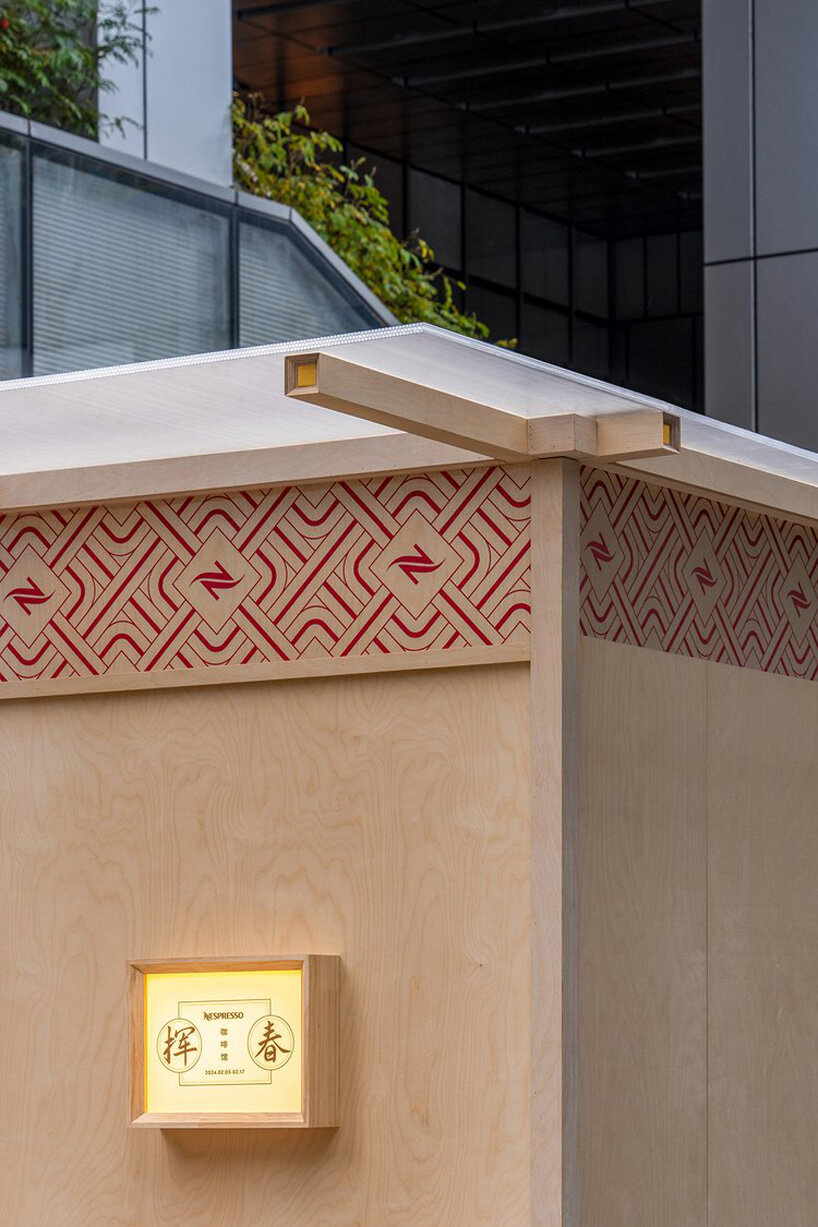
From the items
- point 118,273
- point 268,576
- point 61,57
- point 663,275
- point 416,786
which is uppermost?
point 663,275

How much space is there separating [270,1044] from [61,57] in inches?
302

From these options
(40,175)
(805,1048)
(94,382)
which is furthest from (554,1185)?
(40,175)

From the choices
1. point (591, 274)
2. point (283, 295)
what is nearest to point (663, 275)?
point (591, 274)

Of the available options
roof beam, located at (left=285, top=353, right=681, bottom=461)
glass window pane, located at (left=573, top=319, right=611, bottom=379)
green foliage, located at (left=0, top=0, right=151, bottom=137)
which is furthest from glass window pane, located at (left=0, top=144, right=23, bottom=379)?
glass window pane, located at (left=573, top=319, right=611, bottom=379)

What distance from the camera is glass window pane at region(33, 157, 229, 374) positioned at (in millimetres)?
10219

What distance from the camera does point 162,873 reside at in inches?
215

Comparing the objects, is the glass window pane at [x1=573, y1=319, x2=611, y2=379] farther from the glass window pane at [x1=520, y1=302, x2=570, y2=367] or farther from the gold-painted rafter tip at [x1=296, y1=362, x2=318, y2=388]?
the gold-painted rafter tip at [x1=296, y1=362, x2=318, y2=388]

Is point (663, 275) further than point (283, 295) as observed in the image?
Yes

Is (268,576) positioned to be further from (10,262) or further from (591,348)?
(591,348)

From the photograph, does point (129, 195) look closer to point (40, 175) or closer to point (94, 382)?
point (40, 175)

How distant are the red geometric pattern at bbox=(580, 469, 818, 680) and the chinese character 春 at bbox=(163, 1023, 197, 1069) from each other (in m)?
1.44

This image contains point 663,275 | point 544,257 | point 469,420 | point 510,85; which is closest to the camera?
point 469,420

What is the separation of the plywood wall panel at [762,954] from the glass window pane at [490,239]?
20.6 meters

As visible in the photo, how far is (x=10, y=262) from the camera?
1000 centimetres
